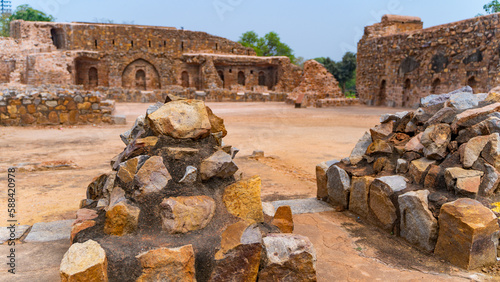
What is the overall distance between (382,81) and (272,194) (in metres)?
18.2

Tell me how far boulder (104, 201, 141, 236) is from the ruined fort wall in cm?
1563

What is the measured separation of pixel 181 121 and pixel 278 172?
334cm

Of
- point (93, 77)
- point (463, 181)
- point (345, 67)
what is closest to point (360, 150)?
point (463, 181)

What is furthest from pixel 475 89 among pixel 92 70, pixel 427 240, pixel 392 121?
pixel 92 70

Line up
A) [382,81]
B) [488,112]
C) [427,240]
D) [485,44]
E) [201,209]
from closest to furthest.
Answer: [201,209] < [427,240] < [488,112] < [485,44] < [382,81]

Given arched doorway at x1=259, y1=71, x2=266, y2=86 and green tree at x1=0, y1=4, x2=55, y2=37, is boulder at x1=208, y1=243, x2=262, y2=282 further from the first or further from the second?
green tree at x1=0, y1=4, x2=55, y2=37

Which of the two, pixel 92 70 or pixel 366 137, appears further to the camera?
pixel 92 70

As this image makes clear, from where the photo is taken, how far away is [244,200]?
265 centimetres

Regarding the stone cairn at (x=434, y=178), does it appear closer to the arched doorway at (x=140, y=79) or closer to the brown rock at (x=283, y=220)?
the brown rock at (x=283, y=220)

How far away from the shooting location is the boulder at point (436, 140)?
3221 millimetres

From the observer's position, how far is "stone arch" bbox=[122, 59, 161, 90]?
2839 cm

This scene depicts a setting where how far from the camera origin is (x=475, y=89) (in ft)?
49.6

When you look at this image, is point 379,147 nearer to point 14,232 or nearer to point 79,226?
point 79,226

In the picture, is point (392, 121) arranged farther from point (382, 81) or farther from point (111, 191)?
point (382, 81)
